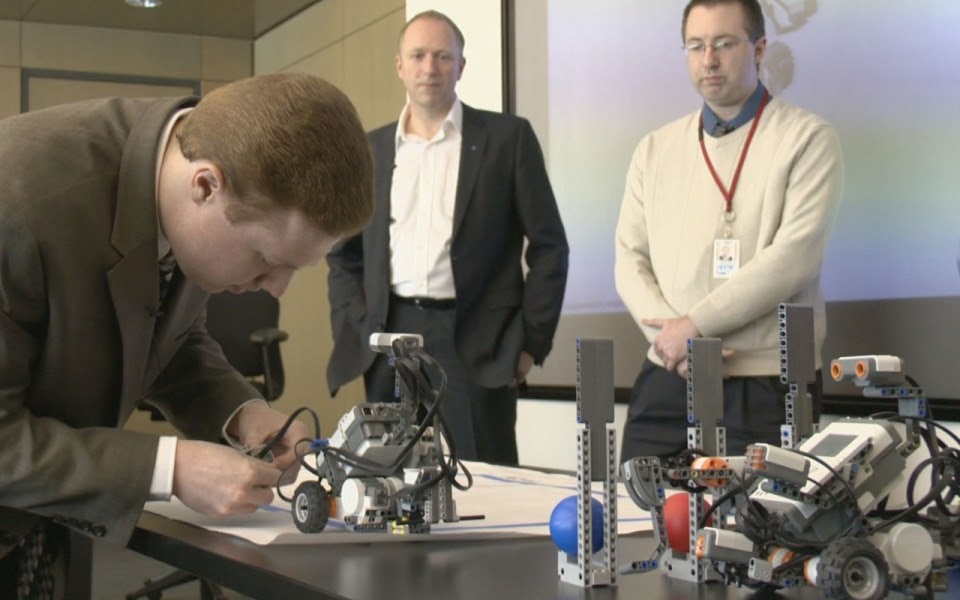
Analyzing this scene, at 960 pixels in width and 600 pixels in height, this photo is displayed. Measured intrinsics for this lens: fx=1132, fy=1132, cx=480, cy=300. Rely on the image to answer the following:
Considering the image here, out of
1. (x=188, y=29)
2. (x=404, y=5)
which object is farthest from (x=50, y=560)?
(x=188, y=29)

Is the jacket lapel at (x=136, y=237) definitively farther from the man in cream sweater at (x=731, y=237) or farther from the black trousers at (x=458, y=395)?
the black trousers at (x=458, y=395)

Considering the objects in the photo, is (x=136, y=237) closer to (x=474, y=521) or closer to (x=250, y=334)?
(x=474, y=521)

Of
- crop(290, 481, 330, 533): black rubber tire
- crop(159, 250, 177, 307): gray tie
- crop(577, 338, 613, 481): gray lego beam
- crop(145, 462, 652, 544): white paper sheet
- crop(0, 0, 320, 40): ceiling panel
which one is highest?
crop(0, 0, 320, 40): ceiling panel

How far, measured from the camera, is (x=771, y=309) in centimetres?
259

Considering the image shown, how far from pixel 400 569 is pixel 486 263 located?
2.00 meters

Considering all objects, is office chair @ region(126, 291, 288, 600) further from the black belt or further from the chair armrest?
the black belt

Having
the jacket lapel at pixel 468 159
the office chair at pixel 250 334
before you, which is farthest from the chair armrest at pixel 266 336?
the jacket lapel at pixel 468 159

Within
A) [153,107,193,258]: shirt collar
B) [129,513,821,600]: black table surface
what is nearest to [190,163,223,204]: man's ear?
[153,107,193,258]: shirt collar

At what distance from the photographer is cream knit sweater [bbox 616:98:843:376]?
2.57 m

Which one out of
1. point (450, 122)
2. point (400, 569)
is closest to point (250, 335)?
point (450, 122)

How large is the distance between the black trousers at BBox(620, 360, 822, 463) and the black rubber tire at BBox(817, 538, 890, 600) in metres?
1.50

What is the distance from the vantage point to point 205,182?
1345mm

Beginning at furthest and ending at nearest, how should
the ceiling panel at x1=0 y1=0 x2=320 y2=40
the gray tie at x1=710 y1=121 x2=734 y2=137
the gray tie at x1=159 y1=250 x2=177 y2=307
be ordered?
→ the ceiling panel at x1=0 y1=0 x2=320 y2=40 < the gray tie at x1=710 y1=121 x2=734 y2=137 < the gray tie at x1=159 y1=250 x2=177 y2=307

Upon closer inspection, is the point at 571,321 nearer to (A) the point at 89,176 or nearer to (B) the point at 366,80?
(B) the point at 366,80
